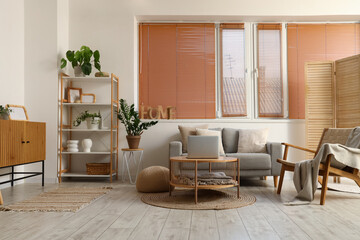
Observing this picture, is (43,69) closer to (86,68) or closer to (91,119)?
(86,68)

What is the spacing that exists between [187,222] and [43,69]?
3.61 m

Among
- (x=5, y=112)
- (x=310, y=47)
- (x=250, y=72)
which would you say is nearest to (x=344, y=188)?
(x=250, y=72)

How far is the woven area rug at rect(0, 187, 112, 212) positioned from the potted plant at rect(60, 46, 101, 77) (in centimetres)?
182

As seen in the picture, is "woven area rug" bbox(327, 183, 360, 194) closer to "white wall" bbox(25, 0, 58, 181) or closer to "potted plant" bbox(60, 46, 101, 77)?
"potted plant" bbox(60, 46, 101, 77)

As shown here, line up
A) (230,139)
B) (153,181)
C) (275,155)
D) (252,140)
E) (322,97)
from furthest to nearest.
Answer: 1. (322,97)
2. (230,139)
3. (252,140)
4. (275,155)
5. (153,181)

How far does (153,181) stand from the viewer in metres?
4.36

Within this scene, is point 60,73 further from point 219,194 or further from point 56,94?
point 219,194

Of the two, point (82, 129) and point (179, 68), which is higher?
point (179, 68)

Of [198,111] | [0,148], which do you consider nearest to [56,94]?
[0,148]

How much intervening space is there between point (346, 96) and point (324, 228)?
3.26 metres

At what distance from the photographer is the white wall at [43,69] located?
5391 mm

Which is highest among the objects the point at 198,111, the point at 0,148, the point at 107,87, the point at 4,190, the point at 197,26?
the point at 197,26

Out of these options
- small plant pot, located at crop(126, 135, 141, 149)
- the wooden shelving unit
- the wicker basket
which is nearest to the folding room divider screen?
small plant pot, located at crop(126, 135, 141, 149)

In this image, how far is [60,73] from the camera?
5457 millimetres
